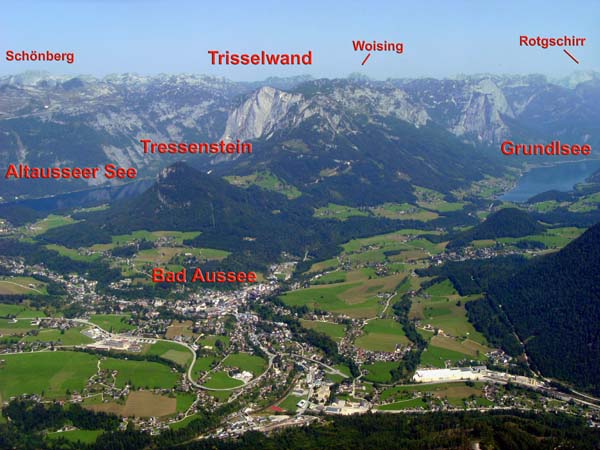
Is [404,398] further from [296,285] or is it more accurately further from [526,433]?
[296,285]

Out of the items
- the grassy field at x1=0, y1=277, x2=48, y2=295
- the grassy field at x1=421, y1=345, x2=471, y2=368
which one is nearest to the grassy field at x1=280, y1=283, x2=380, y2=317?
the grassy field at x1=421, y1=345, x2=471, y2=368

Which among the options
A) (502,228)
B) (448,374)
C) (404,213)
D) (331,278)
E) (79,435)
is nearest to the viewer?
(79,435)

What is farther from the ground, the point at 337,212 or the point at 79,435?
the point at 337,212

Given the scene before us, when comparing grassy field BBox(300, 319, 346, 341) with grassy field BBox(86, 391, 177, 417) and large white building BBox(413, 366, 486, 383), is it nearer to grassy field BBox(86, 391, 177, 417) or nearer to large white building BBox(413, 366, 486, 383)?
large white building BBox(413, 366, 486, 383)

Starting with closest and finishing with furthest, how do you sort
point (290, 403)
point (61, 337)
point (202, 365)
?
point (290, 403) → point (202, 365) → point (61, 337)

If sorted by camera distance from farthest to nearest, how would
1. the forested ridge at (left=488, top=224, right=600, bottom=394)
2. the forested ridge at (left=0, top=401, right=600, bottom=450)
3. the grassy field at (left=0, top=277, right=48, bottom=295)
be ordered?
the grassy field at (left=0, top=277, right=48, bottom=295)
the forested ridge at (left=488, top=224, right=600, bottom=394)
the forested ridge at (left=0, top=401, right=600, bottom=450)

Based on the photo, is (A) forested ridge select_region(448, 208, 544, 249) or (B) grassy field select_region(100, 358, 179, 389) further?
(A) forested ridge select_region(448, 208, 544, 249)

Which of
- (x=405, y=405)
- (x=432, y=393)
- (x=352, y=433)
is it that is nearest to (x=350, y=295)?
(x=432, y=393)

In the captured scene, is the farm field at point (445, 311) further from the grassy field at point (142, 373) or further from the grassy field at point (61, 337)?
the grassy field at point (61, 337)

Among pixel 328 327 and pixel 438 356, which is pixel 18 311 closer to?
pixel 328 327
